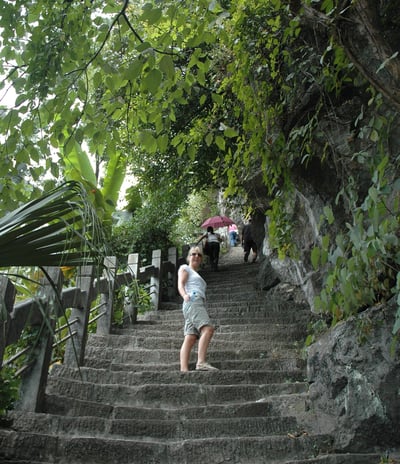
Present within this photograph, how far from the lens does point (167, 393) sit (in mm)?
4762

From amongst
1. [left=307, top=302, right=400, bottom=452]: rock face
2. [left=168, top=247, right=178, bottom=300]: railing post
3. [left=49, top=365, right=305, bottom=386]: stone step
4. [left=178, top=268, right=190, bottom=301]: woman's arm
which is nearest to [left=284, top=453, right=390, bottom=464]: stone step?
[left=307, top=302, right=400, bottom=452]: rock face

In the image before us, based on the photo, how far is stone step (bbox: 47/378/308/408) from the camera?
4.65 metres

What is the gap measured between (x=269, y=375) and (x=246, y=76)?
11.0 ft

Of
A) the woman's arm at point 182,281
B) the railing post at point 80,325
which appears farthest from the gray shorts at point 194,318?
the railing post at point 80,325

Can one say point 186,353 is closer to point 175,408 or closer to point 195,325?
point 195,325

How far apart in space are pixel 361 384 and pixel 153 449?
5.77 feet

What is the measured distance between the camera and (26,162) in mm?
3152

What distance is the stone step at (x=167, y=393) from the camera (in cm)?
465

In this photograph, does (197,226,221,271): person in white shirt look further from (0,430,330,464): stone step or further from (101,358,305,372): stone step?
(0,430,330,464): stone step

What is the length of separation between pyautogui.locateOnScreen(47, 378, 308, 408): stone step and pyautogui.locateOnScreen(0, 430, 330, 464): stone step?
0.74 metres

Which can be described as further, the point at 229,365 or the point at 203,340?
the point at 229,365

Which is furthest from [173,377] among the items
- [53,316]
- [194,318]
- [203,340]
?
[53,316]

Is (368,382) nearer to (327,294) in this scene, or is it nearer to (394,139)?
(327,294)

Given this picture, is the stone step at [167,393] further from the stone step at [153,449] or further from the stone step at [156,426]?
the stone step at [153,449]
